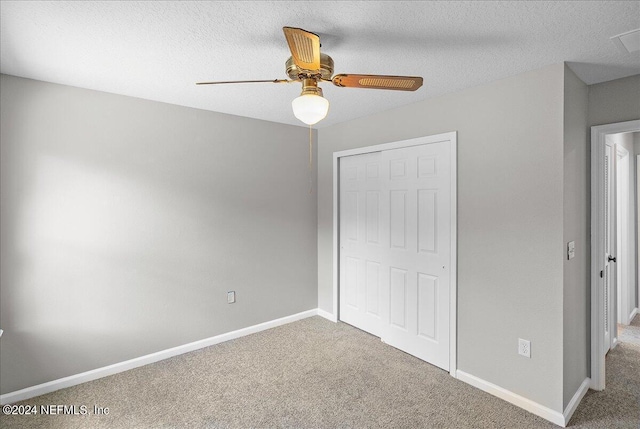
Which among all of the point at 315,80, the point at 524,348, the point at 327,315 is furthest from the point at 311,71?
the point at 327,315

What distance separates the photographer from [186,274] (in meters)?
3.14

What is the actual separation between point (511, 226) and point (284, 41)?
77.8 inches

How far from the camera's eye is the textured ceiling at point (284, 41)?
155cm

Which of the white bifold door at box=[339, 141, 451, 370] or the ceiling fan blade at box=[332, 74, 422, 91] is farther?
the white bifold door at box=[339, 141, 451, 370]

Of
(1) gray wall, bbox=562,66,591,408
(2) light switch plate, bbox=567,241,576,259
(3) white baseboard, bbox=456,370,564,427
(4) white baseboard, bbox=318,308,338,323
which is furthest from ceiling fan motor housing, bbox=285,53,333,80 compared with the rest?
(4) white baseboard, bbox=318,308,338,323

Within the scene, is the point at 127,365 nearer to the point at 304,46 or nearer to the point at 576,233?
the point at 304,46

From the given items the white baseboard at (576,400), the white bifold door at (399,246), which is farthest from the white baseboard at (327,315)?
the white baseboard at (576,400)

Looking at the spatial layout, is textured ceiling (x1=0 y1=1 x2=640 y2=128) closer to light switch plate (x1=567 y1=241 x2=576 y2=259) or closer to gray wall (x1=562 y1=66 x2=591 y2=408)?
gray wall (x1=562 y1=66 x2=591 y2=408)

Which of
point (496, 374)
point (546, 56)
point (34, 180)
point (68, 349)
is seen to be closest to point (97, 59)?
point (34, 180)

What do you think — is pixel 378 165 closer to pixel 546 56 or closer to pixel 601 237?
pixel 546 56

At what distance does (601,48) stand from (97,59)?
3.06 m

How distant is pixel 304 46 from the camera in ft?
4.50

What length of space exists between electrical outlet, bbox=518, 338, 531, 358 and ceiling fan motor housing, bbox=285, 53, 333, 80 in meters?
2.21

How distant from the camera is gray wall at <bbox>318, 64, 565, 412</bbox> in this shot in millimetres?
2160
